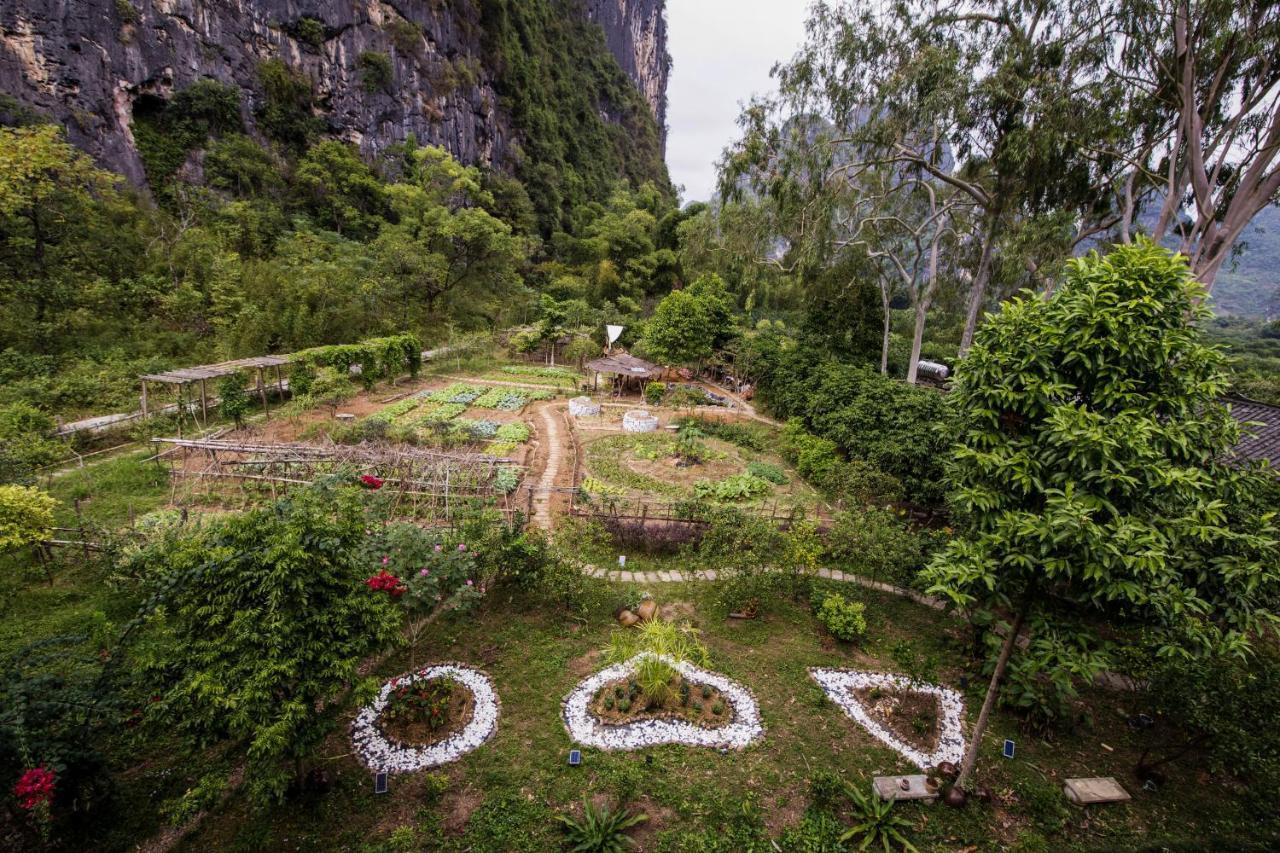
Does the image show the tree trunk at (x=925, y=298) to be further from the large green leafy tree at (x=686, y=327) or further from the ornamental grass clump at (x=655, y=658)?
the ornamental grass clump at (x=655, y=658)

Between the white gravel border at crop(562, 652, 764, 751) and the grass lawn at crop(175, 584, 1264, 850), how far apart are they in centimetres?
13

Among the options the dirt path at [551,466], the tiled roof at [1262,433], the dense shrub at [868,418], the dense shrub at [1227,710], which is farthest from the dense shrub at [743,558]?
the tiled roof at [1262,433]

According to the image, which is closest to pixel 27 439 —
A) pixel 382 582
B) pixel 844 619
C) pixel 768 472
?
pixel 382 582

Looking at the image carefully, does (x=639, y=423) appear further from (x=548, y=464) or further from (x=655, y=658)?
(x=655, y=658)

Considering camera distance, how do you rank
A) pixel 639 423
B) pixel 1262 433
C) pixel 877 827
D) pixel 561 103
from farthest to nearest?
1. pixel 561 103
2. pixel 639 423
3. pixel 1262 433
4. pixel 877 827

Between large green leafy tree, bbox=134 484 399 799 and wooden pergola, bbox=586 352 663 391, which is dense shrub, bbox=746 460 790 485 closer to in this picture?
wooden pergola, bbox=586 352 663 391

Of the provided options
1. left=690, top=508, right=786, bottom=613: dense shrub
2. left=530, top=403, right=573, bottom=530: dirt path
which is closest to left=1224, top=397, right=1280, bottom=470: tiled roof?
left=690, top=508, right=786, bottom=613: dense shrub

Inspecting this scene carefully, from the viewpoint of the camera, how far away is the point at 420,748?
18.7 feet

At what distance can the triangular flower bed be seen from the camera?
20.3ft

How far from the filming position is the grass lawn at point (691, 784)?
15.8 ft

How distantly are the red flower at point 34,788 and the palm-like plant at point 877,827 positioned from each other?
260 inches

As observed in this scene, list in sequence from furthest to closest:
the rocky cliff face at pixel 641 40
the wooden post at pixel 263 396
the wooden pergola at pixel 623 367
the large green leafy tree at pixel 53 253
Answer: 1. the rocky cliff face at pixel 641 40
2. the wooden pergola at pixel 623 367
3. the wooden post at pixel 263 396
4. the large green leafy tree at pixel 53 253

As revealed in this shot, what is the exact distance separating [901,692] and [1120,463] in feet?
15.3

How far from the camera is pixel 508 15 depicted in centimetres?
4903
